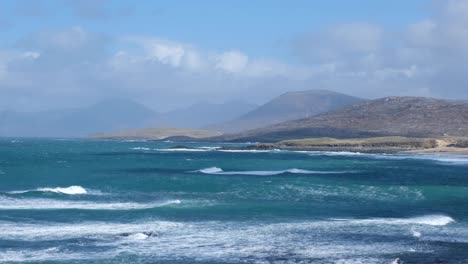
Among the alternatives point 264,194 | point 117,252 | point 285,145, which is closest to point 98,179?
point 264,194

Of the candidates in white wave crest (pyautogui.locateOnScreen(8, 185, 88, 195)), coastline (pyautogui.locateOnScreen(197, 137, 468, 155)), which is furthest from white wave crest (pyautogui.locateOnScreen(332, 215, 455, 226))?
coastline (pyautogui.locateOnScreen(197, 137, 468, 155))

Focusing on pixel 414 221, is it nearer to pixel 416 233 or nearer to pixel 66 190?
pixel 416 233

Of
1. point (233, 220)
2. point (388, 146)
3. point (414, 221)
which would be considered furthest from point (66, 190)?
point (388, 146)

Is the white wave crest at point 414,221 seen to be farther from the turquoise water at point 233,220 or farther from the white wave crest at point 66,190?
the white wave crest at point 66,190

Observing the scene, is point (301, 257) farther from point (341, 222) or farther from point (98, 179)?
point (98, 179)

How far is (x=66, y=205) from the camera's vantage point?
50.3m

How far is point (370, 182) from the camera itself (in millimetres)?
71625

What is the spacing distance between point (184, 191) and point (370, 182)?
67.9 feet

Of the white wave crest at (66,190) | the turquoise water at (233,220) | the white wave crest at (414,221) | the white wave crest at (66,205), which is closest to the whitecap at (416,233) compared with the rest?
the turquoise water at (233,220)

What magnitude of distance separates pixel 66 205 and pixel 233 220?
13.7m

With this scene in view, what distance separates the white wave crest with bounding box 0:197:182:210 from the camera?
4850cm

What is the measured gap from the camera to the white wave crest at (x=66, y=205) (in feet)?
159

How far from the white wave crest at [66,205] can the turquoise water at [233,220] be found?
0.23ft

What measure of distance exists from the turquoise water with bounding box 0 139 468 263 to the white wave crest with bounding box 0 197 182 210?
71mm
